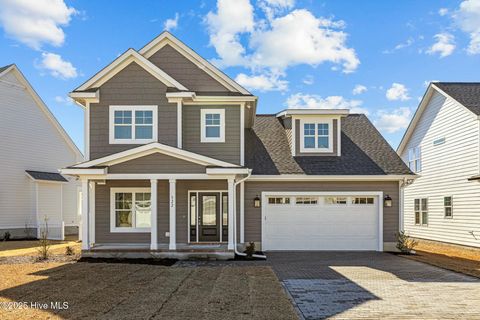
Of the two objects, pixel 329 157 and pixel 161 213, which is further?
pixel 329 157

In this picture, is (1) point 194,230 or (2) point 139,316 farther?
(1) point 194,230

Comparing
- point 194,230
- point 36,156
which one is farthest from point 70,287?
point 36,156

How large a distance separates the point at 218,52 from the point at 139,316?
13.8m

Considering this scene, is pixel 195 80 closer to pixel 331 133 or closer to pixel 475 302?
pixel 331 133

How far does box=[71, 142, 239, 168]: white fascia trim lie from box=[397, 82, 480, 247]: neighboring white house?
9.94 metres

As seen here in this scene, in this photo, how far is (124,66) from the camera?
634 inches

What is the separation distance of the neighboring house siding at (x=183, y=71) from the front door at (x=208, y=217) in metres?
4.13

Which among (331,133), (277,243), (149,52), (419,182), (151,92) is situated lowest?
(277,243)

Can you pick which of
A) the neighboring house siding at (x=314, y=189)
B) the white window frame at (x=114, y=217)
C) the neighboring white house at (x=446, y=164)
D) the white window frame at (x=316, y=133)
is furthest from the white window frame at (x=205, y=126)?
the neighboring white house at (x=446, y=164)

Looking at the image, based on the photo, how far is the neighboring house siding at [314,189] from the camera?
16.8m

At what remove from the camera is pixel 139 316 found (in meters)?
7.23

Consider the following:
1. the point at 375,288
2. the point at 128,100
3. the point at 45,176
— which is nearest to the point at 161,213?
the point at 128,100

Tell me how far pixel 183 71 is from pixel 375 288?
1093 centimetres

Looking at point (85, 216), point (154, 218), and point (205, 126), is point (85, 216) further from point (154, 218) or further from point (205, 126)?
point (205, 126)
